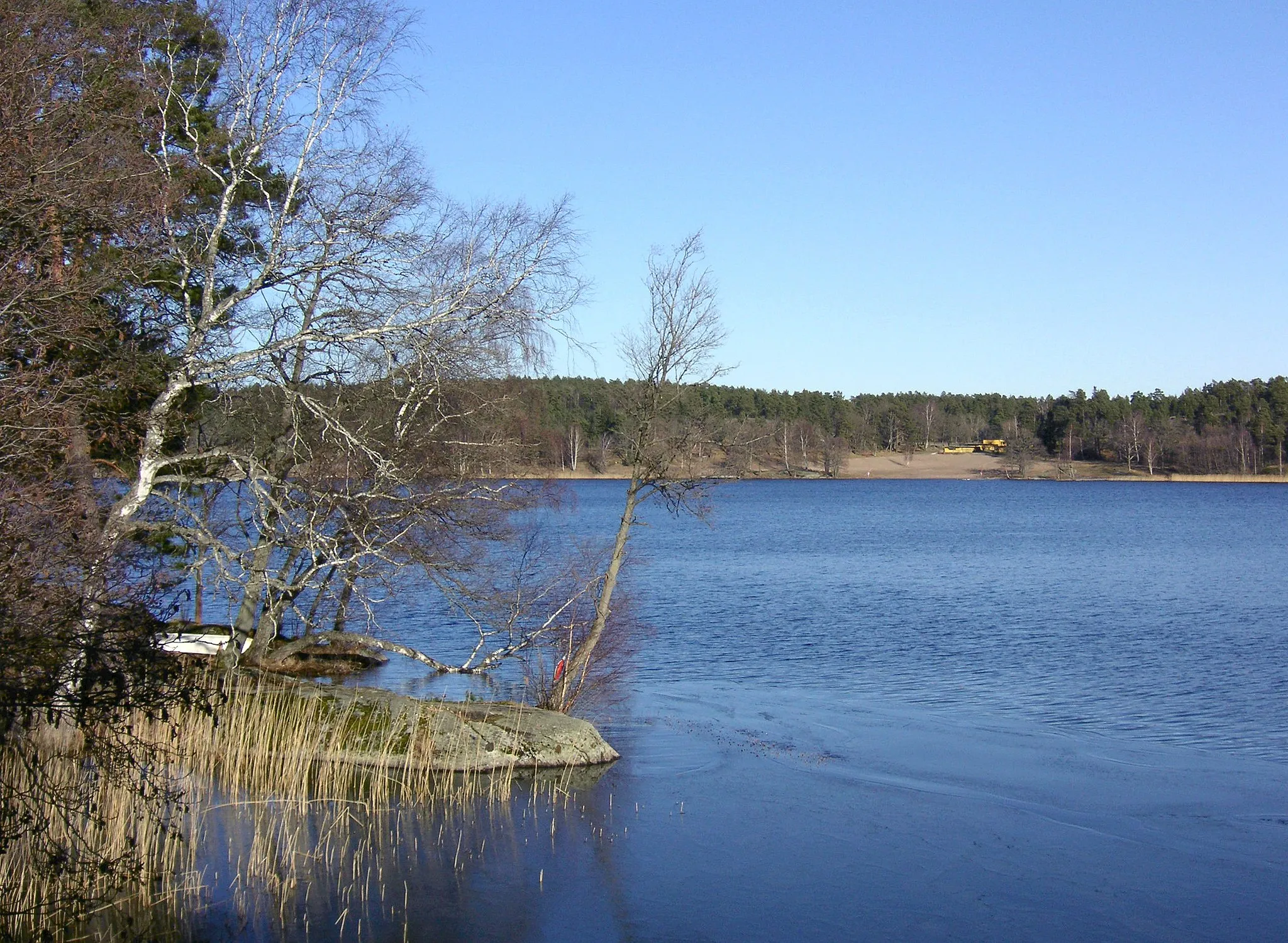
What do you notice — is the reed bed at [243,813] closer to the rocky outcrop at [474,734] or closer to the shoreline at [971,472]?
the rocky outcrop at [474,734]

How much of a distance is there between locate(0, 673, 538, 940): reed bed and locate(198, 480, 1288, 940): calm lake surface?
10.2 inches

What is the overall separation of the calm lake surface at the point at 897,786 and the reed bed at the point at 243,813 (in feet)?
0.85

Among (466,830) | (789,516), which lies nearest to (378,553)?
(466,830)

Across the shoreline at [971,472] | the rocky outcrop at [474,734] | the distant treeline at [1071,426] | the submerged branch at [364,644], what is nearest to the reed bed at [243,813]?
the rocky outcrop at [474,734]

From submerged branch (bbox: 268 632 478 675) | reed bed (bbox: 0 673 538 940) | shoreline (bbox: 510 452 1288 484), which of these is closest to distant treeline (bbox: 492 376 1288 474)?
shoreline (bbox: 510 452 1288 484)

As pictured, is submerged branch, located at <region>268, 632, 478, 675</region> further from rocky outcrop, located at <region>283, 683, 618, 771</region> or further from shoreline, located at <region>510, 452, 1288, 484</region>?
shoreline, located at <region>510, 452, 1288, 484</region>

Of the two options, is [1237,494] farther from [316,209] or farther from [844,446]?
[316,209]

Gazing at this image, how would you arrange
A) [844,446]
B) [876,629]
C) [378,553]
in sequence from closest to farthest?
[378,553], [876,629], [844,446]

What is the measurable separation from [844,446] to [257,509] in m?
131

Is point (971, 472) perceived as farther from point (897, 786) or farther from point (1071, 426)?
point (897, 786)

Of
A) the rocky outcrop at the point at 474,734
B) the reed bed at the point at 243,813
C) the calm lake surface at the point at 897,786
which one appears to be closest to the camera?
the reed bed at the point at 243,813

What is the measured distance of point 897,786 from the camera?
15.8m

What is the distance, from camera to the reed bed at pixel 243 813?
883cm

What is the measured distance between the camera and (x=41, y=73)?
11.3 metres
